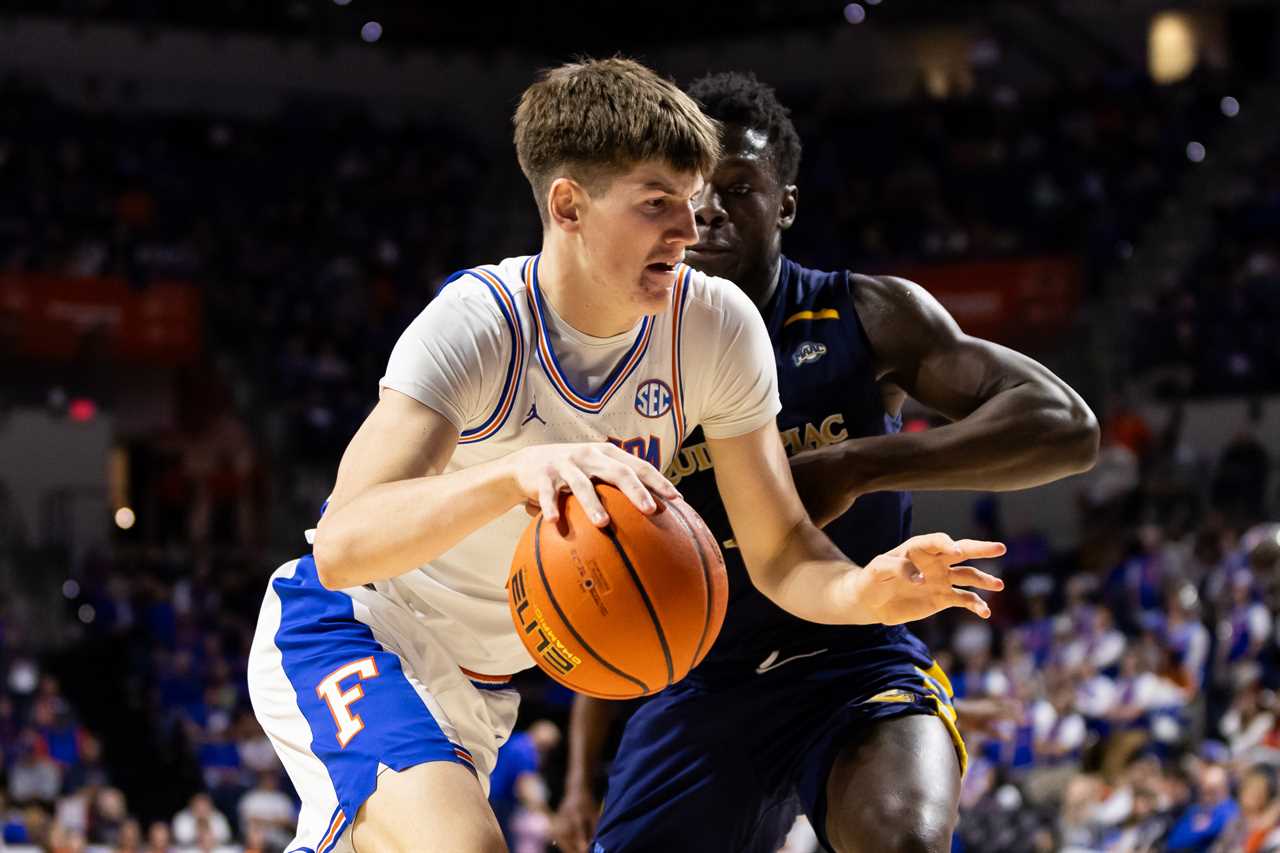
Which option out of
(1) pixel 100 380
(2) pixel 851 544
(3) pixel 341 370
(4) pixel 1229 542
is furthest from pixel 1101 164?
(2) pixel 851 544

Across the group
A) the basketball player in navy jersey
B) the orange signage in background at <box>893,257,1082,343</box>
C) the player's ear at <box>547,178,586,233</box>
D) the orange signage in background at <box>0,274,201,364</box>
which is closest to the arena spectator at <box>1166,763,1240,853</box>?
the basketball player in navy jersey

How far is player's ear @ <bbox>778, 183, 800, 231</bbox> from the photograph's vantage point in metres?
4.39

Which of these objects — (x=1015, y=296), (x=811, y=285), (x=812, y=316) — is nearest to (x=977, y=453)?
(x=812, y=316)

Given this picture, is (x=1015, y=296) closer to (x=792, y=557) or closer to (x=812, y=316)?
(x=812, y=316)

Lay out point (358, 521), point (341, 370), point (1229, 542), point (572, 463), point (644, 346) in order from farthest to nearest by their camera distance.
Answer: point (341, 370), point (1229, 542), point (644, 346), point (358, 521), point (572, 463)

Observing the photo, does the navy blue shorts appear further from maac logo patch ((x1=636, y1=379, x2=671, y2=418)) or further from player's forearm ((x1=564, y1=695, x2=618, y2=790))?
maac logo patch ((x1=636, y1=379, x2=671, y2=418))

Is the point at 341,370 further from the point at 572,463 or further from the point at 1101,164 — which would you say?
the point at 572,463

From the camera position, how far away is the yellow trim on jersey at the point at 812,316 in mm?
4191

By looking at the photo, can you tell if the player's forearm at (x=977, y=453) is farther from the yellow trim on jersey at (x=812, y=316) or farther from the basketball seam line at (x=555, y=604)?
the basketball seam line at (x=555, y=604)

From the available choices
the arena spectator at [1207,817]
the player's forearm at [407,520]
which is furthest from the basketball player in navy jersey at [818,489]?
the arena spectator at [1207,817]

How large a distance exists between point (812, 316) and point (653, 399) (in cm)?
90

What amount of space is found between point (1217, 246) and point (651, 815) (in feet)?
43.8

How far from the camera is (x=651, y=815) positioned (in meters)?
4.05

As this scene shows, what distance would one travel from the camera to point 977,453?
391 centimetres
